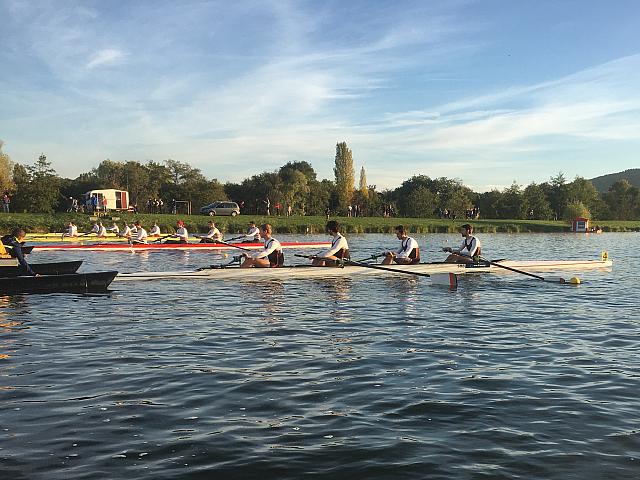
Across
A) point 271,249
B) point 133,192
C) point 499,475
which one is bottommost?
point 499,475

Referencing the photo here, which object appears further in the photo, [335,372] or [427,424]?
[335,372]

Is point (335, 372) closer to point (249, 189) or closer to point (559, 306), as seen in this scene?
point (559, 306)

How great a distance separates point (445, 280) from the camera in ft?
59.0

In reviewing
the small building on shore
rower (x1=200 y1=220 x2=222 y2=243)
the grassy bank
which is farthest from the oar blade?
the small building on shore

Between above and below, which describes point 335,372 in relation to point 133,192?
below

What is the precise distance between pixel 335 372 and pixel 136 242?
26955 mm

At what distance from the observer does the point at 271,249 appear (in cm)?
1864

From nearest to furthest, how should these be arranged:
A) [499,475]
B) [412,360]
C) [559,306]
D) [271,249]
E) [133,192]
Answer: [499,475]
[412,360]
[559,306]
[271,249]
[133,192]

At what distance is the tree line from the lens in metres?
67.8

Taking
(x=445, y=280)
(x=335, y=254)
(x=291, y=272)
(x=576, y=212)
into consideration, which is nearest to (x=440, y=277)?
(x=445, y=280)

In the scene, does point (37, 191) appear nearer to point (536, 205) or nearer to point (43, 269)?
point (43, 269)

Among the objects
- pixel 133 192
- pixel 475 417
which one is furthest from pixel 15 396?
pixel 133 192

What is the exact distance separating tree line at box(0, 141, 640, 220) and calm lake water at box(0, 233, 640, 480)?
57667 millimetres

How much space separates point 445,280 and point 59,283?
10861mm
